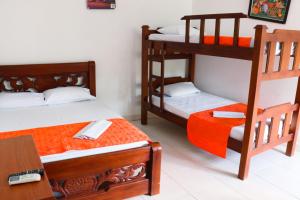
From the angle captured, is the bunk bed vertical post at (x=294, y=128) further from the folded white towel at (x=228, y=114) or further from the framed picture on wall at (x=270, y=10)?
the framed picture on wall at (x=270, y=10)

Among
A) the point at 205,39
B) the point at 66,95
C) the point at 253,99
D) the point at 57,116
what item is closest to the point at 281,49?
the point at 253,99

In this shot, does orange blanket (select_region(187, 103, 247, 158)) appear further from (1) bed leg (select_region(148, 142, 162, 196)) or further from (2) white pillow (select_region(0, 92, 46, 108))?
(2) white pillow (select_region(0, 92, 46, 108))

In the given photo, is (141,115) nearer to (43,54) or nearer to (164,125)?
(164,125)

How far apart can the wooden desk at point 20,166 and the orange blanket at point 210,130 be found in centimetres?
172

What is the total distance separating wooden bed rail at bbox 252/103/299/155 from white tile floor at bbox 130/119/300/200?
0.23m

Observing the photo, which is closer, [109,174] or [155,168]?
[109,174]

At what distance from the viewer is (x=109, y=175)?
200 centimetres

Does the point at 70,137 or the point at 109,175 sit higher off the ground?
the point at 70,137

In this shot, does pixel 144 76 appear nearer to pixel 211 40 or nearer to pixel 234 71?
pixel 234 71

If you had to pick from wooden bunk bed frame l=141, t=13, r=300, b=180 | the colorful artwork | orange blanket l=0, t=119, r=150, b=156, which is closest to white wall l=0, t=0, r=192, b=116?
the colorful artwork

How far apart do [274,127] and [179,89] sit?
134 cm

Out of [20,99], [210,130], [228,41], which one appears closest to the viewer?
[228,41]

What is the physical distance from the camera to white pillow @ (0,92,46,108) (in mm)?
2918

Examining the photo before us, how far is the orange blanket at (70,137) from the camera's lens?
1993 millimetres
